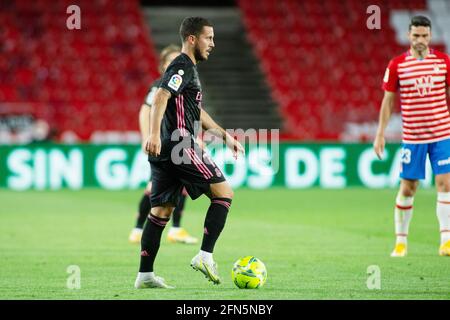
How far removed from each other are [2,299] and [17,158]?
43.5 feet

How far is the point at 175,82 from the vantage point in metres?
6.78

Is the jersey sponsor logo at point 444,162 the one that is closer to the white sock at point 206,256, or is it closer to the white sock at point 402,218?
the white sock at point 402,218

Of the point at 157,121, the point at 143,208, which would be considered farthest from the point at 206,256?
the point at 143,208

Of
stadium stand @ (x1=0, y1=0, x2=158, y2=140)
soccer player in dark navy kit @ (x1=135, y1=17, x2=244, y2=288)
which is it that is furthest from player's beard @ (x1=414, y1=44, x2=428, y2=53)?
stadium stand @ (x1=0, y1=0, x2=158, y2=140)

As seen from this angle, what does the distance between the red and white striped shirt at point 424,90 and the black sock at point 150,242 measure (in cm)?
303

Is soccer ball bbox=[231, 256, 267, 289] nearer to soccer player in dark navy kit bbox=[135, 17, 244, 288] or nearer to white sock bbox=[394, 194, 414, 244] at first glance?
soccer player in dark navy kit bbox=[135, 17, 244, 288]

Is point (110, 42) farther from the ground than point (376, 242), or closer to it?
farther from the ground

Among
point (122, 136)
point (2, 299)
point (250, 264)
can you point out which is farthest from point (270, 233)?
point (122, 136)

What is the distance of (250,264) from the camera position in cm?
700

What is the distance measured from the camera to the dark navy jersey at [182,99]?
22.4ft

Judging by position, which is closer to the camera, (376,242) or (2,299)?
(2,299)

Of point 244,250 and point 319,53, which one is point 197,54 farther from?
point 319,53

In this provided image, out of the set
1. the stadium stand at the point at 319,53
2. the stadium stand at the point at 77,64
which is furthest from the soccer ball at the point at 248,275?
the stadium stand at the point at 319,53
